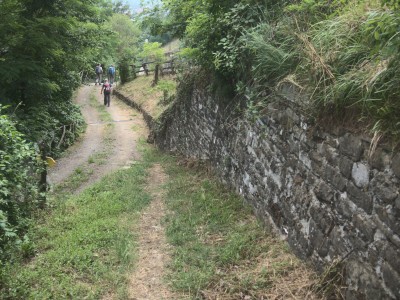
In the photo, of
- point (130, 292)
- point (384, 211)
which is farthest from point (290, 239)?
point (130, 292)

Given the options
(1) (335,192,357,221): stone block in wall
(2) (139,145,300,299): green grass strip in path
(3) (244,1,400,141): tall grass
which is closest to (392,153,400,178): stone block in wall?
(3) (244,1,400,141): tall grass

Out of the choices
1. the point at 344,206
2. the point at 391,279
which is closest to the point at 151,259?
the point at 344,206

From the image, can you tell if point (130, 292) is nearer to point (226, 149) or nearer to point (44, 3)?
point (226, 149)

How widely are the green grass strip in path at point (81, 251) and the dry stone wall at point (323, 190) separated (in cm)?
204

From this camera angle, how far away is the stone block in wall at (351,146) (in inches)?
124

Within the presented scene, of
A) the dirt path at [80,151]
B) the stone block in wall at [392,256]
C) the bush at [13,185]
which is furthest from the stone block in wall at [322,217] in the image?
the dirt path at [80,151]

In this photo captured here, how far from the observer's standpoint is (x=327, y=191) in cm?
364

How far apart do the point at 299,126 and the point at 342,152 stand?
0.95m

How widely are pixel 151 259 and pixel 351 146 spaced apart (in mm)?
3073

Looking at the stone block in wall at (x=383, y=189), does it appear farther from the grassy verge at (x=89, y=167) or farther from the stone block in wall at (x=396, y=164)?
the grassy verge at (x=89, y=167)

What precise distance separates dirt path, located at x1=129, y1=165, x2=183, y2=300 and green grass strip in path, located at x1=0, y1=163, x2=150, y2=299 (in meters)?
0.14

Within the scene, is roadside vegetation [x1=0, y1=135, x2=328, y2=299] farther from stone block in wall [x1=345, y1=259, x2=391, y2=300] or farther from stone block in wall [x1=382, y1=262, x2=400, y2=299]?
stone block in wall [x1=382, y1=262, x2=400, y2=299]

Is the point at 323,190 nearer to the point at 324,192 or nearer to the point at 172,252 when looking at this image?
the point at 324,192

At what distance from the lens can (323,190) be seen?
12.2 feet
